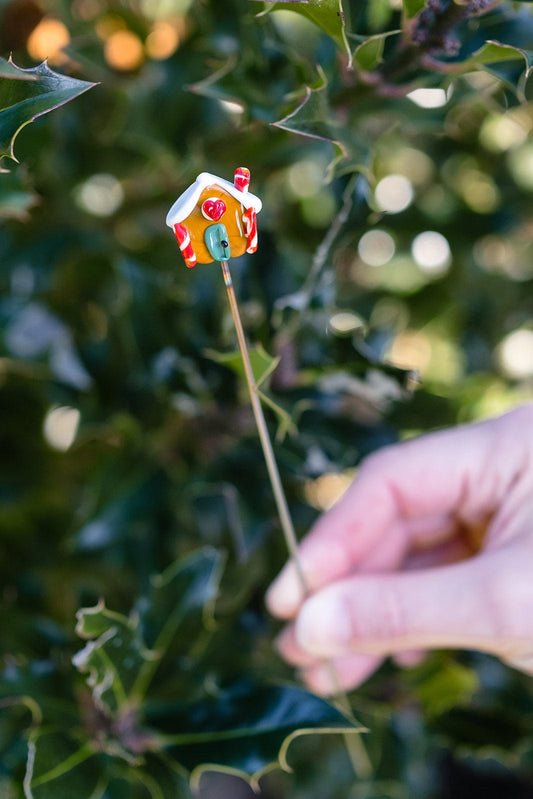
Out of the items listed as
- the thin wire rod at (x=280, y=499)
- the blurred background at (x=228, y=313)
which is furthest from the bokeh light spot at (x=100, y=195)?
the thin wire rod at (x=280, y=499)

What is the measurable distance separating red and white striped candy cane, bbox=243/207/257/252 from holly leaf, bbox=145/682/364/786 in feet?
1.16

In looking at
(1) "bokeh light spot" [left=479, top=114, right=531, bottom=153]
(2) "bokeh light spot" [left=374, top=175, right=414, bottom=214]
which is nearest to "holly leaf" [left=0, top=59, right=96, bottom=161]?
(2) "bokeh light spot" [left=374, top=175, right=414, bottom=214]

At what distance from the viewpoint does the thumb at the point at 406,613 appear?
59 cm

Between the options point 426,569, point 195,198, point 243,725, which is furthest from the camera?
point 426,569

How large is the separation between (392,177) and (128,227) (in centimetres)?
36

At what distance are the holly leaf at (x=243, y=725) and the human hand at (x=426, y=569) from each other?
0.08m

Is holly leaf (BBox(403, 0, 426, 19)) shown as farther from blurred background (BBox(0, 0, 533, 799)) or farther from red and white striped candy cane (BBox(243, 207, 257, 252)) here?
red and white striped candy cane (BBox(243, 207, 257, 252))

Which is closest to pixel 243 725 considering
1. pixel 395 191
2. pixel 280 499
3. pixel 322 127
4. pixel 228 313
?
pixel 280 499

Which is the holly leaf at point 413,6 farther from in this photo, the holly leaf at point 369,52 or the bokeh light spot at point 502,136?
the bokeh light spot at point 502,136

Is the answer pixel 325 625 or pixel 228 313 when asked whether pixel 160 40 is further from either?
pixel 325 625

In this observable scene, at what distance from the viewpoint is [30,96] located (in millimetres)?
394

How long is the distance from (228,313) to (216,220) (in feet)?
0.92

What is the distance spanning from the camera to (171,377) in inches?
26.8

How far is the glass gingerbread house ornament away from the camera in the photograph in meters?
0.40
